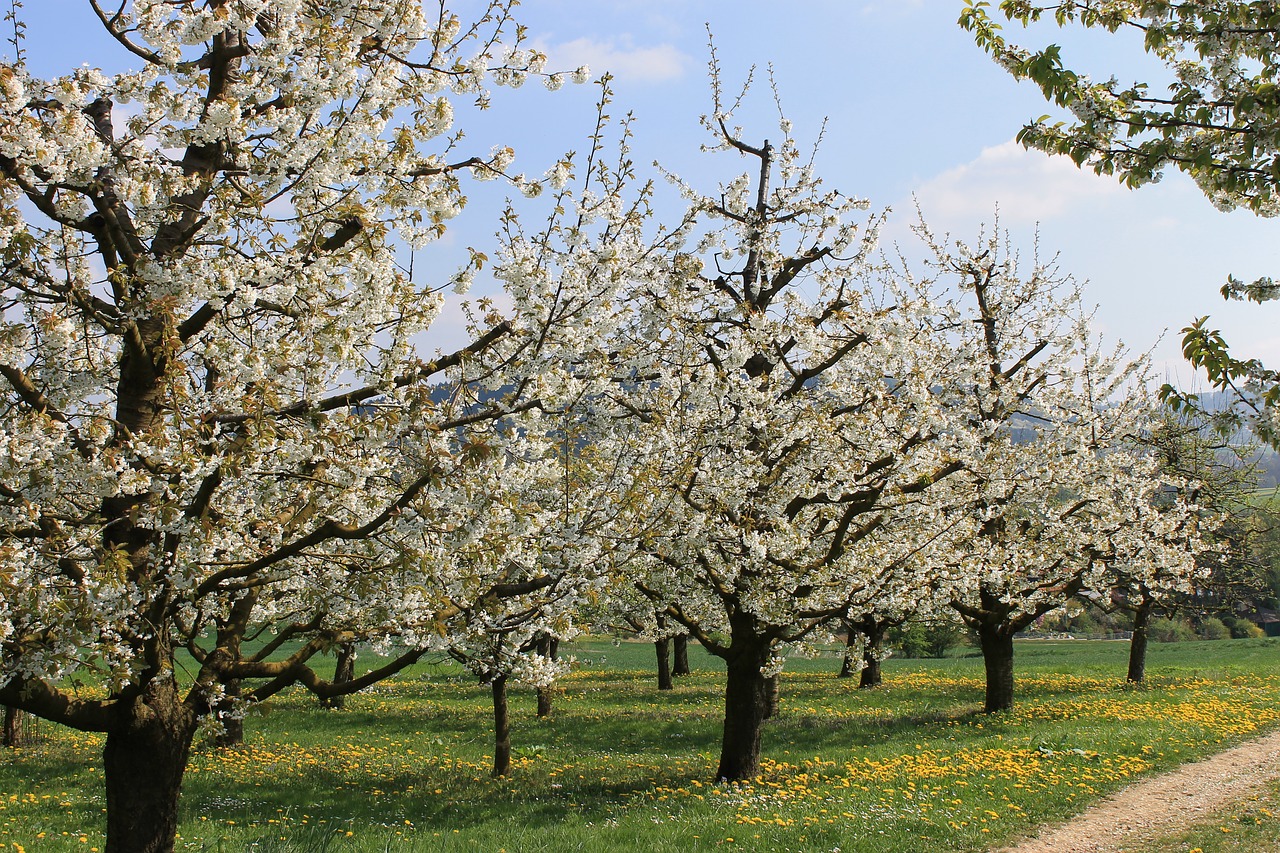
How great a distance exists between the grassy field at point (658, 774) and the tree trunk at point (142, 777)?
714 millimetres

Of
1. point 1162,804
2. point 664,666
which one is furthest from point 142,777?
point 664,666

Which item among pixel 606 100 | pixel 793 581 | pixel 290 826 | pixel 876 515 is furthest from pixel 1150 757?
pixel 606 100

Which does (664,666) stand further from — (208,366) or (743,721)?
(208,366)

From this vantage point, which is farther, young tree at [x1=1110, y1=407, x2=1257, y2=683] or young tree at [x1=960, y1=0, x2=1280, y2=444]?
young tree at [x1=1110, y1=407, x2=1257, y2=683]

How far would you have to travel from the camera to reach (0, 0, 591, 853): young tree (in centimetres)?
544

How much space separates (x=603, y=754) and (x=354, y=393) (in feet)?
44.2

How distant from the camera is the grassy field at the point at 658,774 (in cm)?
1012

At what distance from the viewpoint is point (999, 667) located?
2142cm

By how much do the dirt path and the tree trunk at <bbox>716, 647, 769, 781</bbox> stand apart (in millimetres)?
4330

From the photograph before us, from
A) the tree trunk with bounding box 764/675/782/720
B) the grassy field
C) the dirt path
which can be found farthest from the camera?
the tree trunk with bounding box 764/675/782/720

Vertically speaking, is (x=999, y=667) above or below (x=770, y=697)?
above

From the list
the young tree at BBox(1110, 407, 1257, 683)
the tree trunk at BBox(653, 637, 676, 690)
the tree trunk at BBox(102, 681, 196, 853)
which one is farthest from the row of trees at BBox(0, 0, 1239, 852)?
the tree trunk at BBox(653, 637, 676, 690)

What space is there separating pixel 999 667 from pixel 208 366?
20434 mm

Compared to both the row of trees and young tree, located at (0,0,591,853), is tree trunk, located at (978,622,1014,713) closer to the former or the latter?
the row of trees
